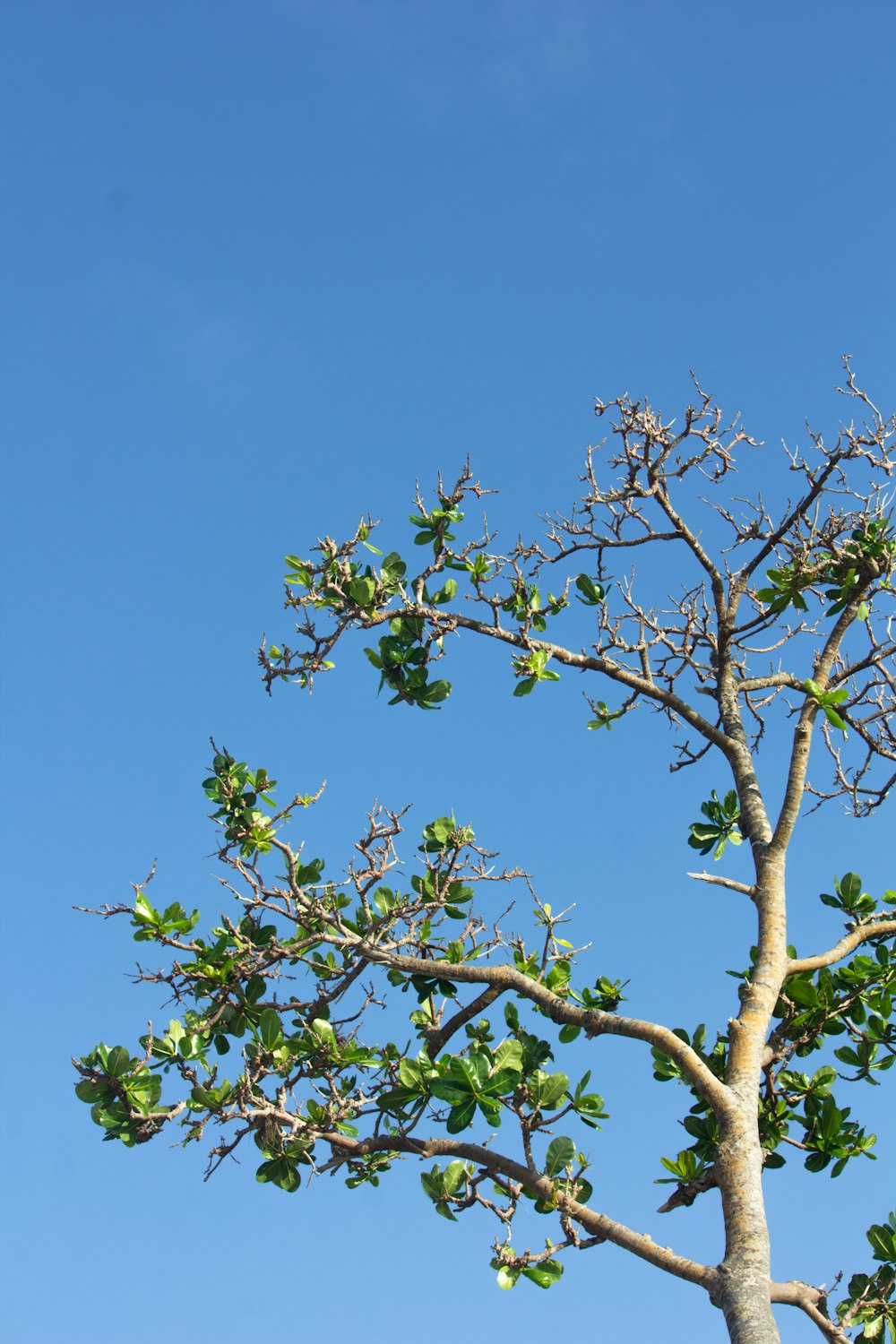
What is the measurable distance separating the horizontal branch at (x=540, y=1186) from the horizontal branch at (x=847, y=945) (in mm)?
1667

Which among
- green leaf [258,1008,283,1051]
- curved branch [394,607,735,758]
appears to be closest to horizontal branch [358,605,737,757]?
curved branch [394,607,735,758]

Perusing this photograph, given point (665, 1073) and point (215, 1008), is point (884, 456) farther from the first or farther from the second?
point (215, 1008)

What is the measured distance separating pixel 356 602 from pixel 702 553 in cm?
242

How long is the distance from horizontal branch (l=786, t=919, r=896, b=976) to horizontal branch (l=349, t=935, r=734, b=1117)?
0.82m

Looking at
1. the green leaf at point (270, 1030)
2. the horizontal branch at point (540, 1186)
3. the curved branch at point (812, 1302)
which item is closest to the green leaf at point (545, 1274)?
the horizontal branch at point (540, 1186)

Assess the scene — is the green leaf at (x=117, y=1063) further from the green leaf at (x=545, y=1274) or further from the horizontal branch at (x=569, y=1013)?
the green leaf at (x=545, y=1274)

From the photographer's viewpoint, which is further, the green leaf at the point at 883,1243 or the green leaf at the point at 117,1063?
the green leaf at the point at 883,1243

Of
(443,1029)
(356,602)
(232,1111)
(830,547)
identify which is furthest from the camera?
(830,547)

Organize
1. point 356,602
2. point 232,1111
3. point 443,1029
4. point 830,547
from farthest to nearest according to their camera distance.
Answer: point 830,547 → point 356,602 → point 443,1029 → point 232,1111

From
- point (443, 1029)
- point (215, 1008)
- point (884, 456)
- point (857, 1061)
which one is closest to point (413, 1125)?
point (443, 1029)

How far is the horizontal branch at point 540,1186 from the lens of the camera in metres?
4.89

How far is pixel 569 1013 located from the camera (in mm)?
5574

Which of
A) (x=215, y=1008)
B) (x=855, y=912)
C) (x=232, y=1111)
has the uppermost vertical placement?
(x=855, y=912)

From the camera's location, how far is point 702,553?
738cm
